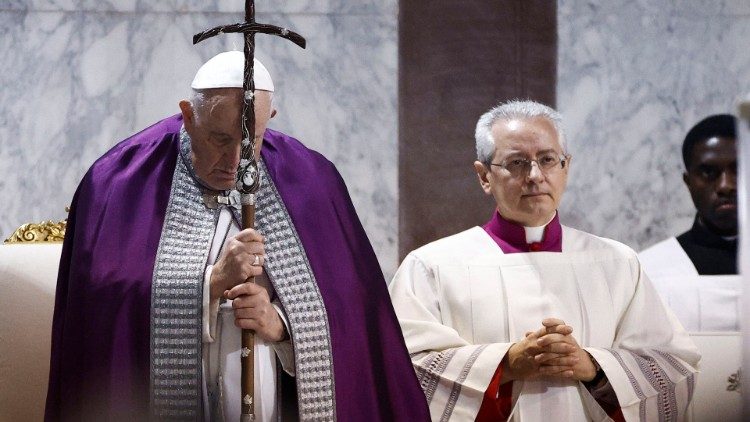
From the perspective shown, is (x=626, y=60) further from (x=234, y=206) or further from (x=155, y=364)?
(x=155, y=364)

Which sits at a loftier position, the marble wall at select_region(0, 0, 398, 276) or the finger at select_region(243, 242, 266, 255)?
the marble wall at select_region(0, 0, 398, 276)

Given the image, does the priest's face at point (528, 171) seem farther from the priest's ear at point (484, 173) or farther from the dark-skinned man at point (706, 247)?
the dark-skinned man at point (706, 247)

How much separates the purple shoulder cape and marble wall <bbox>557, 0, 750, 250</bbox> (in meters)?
2.06

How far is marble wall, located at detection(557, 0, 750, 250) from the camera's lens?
538 cm

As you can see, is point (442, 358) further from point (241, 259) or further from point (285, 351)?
point (241, 259)

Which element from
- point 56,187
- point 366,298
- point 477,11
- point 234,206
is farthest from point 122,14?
point 366,298

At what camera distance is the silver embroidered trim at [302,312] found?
334 centimetres

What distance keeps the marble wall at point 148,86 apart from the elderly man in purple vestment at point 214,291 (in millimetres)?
1709

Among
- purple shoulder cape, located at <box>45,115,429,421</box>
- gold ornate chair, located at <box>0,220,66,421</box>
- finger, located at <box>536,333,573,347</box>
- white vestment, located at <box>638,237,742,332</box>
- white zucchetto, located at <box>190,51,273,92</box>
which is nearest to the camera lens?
purple shoulder cape, located at <box>45,115,429,421</box>

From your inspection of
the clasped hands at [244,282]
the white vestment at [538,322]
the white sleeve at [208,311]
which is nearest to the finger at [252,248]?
the clasped hands at [244,282]

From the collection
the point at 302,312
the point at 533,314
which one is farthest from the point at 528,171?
the point at 302,312

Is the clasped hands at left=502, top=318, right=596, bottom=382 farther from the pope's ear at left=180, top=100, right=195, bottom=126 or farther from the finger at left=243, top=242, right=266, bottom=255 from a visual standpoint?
the pope's ear at left=180, top=100, right=195, bottom=126

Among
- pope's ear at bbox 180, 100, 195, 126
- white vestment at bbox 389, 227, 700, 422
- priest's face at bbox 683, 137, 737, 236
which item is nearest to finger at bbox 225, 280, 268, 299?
pope's ear at bbox 180, 100, 195, 126

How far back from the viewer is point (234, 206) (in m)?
3.58
